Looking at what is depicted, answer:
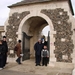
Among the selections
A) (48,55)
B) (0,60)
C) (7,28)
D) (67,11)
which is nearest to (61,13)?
(67,11)

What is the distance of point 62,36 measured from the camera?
8.12 m

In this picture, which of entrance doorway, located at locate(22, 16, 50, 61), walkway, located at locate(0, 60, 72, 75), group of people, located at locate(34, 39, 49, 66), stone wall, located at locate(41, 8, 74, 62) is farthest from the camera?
entrance doorway, located at locate(22, 16, 50, 61)

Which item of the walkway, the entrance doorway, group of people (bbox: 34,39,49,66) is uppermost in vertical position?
the entrance doorway

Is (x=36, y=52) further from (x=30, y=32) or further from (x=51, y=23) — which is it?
(x=30, y=32)

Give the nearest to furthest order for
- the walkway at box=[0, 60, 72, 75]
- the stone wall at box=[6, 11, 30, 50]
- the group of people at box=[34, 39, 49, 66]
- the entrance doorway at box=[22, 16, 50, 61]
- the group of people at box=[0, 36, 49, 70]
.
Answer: the walkway at box=[0, 60, 72, 75] < the group of people at box=[0, 36, 49, 70] < the group of people at box=[34, 39, 49, 66] < the stone wall at box=[6, 11, 30, 50] < the entrance doorway at box=[22, 16, 50, 61]

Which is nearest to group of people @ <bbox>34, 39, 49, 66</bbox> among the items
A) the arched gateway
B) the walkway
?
the arched gateway

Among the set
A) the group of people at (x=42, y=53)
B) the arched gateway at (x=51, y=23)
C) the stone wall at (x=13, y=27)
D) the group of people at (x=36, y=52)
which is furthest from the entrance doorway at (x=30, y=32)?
the group of people at (x=42, y=53)

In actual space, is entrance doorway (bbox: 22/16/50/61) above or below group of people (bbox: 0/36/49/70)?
above

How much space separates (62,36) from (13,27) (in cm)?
316

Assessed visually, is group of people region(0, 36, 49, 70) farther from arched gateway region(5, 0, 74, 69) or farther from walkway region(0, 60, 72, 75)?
walkway region(0, 60, 72, 75)

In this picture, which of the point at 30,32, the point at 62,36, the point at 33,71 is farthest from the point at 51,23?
the point at 33,71

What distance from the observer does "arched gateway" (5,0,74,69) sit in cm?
802

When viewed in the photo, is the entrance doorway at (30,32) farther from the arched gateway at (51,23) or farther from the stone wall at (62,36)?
the stone wall at (62,36)

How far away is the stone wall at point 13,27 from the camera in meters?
9.15
